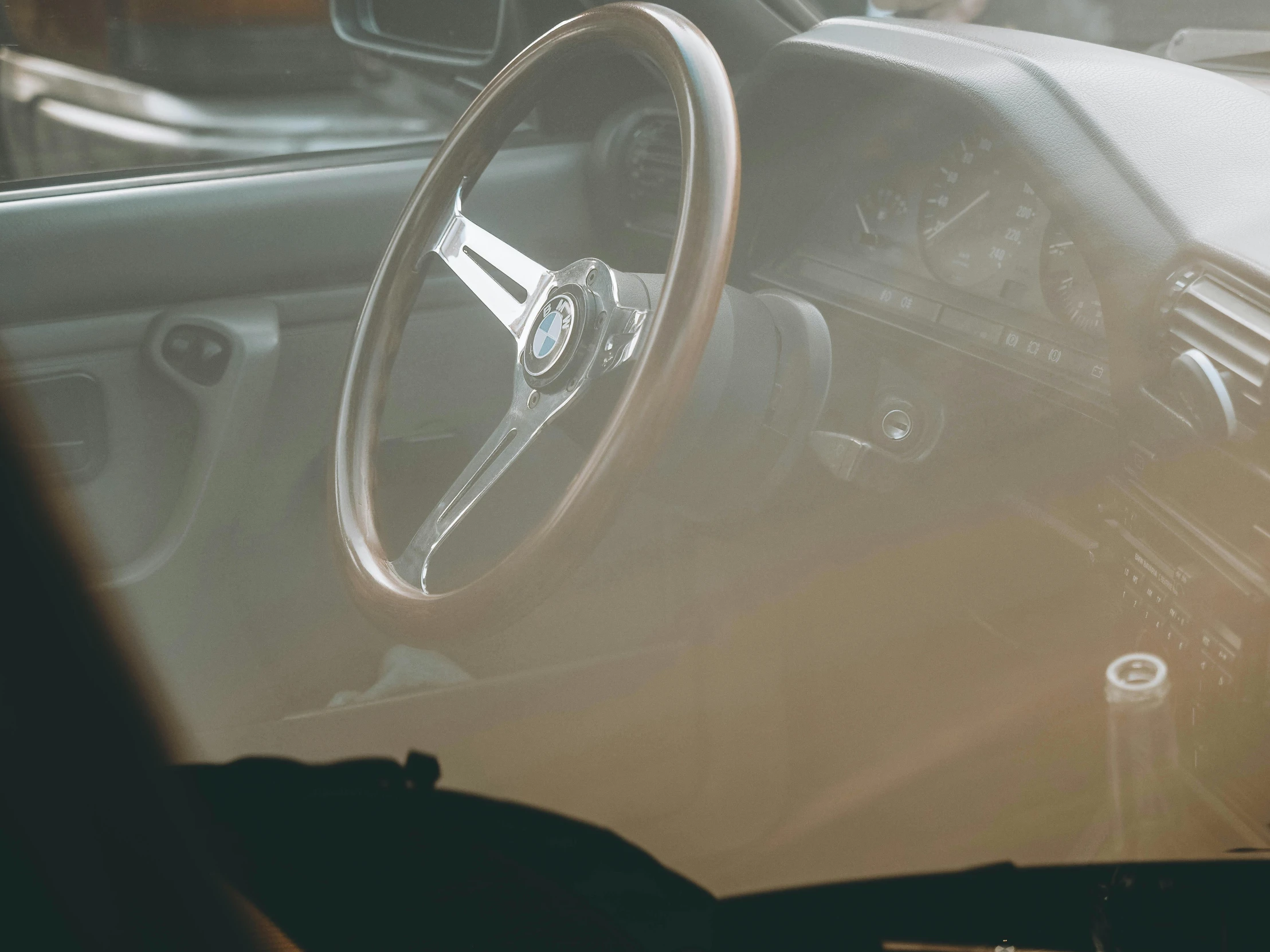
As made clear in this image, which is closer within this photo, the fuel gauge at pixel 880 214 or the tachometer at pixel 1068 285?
the tachometer at pixel 1068 285

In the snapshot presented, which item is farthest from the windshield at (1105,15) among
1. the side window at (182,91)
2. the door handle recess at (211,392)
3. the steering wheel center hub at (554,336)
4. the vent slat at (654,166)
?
the door handle recess at (211,392)

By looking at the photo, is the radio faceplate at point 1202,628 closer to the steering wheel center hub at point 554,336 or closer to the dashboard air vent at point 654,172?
the steering wheel center hub at point 554,336

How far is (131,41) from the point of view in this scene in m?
1.79

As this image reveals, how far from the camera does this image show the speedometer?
4.07ft

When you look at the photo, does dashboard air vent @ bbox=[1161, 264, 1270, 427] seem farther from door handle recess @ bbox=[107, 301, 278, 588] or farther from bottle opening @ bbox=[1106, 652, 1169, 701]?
door handle recess @ bbox=[107, 301, 278, 588]

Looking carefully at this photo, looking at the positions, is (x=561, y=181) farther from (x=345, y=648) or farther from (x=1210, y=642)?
(x=1210, y=642)

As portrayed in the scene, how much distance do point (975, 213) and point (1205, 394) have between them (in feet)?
1.41

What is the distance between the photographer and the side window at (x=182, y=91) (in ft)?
5.57

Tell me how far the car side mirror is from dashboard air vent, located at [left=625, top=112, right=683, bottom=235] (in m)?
0.34

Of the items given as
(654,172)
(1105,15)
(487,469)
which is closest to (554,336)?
(487,469)

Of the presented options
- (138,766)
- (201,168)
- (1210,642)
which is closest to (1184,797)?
(1210,642)

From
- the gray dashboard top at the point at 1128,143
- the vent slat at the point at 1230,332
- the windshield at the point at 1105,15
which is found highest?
the windshield at the point at 1105,15

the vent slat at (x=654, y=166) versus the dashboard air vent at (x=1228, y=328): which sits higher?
the dashboard air vent at (x=1228, y=328)

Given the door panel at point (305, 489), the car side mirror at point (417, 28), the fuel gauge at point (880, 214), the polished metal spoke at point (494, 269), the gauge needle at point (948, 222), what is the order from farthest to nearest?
1. the car side mirror at point (417, 28)
2. the door panel at point (305, 489)
3. the fuel gauge at point (880, 214)
4. the gauge needle at point (948, 222)
5. the polished metal spoke at point (494, 269)
